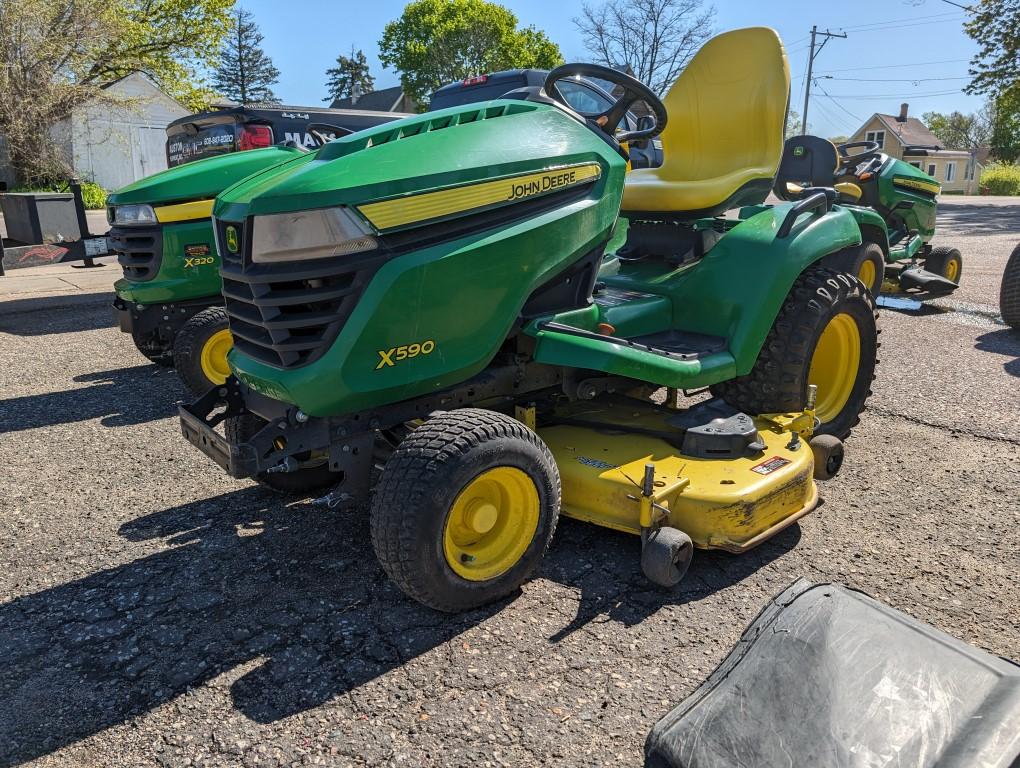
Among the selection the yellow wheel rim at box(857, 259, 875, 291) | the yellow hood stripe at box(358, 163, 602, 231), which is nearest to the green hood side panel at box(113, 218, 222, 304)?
the yellow hood stripe at box(358, 163, 602, 231)

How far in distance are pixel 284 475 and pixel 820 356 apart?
8.25 ft

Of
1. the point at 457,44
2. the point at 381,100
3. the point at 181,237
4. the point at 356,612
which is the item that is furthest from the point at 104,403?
the point at 457,44

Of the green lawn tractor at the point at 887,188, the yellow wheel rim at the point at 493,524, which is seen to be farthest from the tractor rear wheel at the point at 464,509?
the green lawn tractor at the point at 887,188

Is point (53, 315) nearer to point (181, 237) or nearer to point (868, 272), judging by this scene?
point (181, 237)

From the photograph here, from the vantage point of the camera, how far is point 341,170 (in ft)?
7.79

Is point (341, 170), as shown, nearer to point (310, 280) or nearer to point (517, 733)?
point (310, 280)

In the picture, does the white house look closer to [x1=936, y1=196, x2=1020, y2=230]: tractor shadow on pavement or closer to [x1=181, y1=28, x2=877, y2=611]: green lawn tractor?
[x1=936, y1=196, x2=1020, y2=230]: tractor shadow on pavement

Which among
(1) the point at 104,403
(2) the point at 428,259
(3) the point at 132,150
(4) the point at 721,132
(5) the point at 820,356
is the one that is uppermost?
(3) the point at 132,150

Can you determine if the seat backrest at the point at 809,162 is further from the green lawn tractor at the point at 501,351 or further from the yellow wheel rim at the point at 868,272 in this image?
the green lawn tractor at the point at 501,351

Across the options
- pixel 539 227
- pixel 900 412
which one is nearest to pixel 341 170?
pixel 539 227

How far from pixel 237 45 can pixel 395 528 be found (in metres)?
71.5

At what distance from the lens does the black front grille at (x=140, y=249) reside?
506 cm

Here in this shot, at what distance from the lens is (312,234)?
2.34m

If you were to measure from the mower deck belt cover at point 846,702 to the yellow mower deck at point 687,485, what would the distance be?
1085 mm
